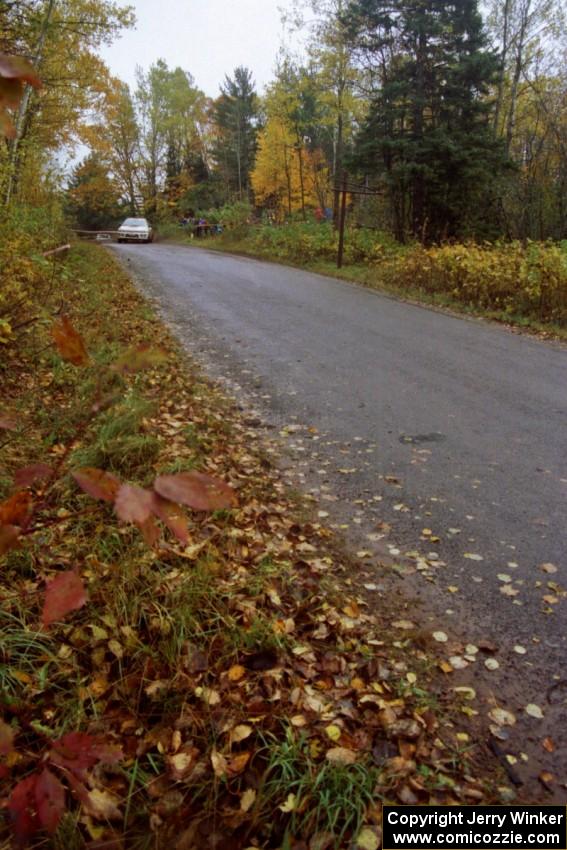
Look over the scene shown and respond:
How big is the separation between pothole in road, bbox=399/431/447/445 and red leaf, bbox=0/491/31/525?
415cm

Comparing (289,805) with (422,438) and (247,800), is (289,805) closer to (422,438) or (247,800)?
(247,800)

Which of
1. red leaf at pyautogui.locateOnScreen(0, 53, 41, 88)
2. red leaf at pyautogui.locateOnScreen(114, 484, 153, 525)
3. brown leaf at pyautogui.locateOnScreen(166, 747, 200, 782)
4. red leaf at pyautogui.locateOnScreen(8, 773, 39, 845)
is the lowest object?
brown leaf at pyautogui.locateOnScreen(166, 747, 200, 782)

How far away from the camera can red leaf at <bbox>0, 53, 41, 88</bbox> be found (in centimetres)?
90

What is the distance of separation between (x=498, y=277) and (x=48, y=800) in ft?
40.0

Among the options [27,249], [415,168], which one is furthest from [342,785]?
[415,168]

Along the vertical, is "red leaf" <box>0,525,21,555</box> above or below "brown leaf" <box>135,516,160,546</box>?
below

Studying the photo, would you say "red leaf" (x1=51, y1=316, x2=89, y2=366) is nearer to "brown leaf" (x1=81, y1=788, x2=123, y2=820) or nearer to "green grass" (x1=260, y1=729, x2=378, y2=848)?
"brown leaf" (x1=81, y1=788, x2=123, y2=820)

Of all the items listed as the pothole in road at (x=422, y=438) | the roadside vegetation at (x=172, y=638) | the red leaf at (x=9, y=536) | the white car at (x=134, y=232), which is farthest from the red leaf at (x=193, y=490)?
the white car at (x=134, y=232)

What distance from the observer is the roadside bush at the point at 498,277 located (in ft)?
34.6

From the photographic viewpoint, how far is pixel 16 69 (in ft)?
3.00

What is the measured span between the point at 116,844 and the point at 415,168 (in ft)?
60.4

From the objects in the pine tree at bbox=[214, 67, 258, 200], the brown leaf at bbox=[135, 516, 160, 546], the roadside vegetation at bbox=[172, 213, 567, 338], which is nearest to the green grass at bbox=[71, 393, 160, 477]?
the brown leaf at bbox=[135, 516, 160, 546]

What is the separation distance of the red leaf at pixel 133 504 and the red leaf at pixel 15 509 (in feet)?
1.16

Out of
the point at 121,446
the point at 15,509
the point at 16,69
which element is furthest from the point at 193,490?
the point at 121,446
